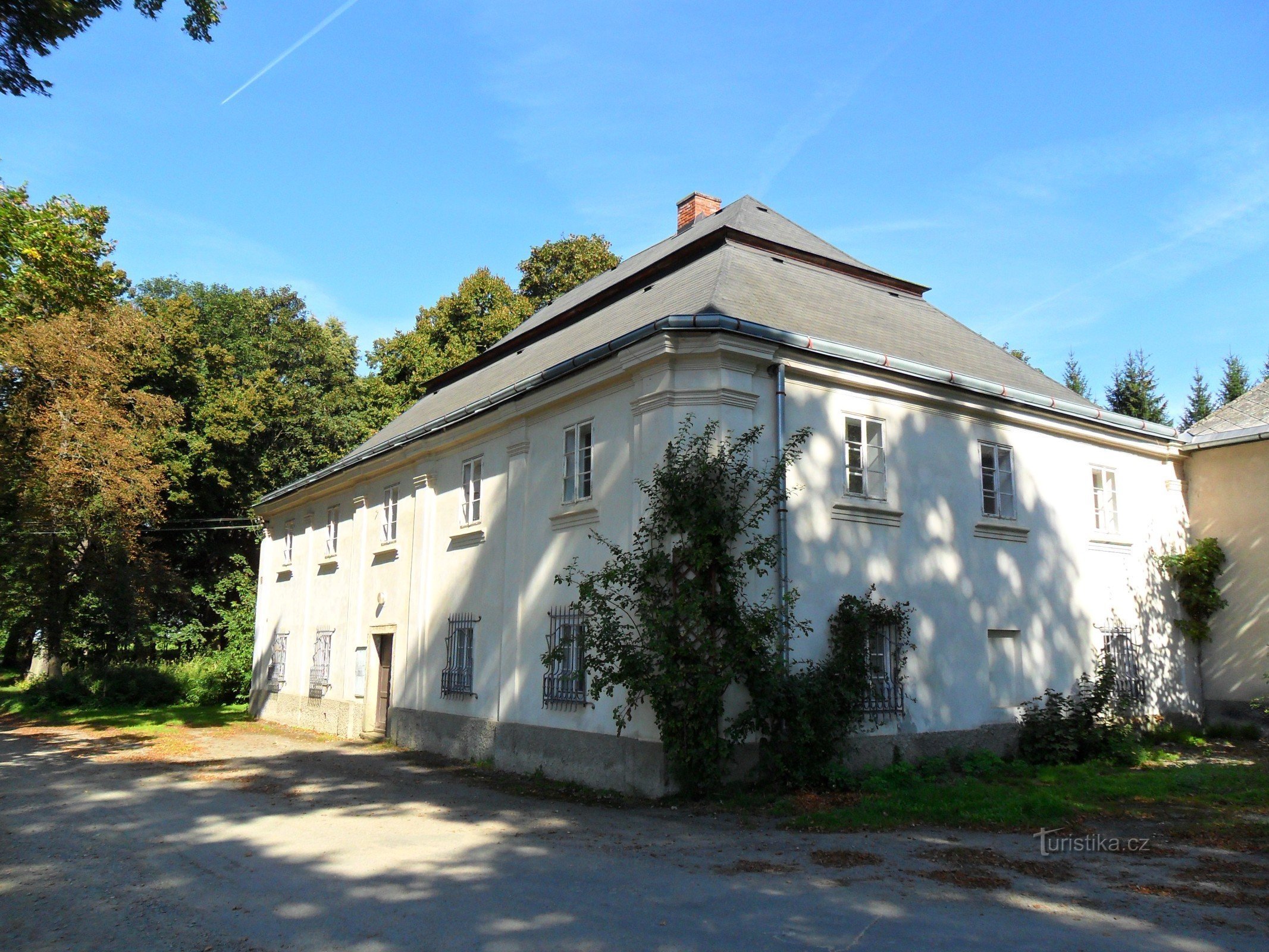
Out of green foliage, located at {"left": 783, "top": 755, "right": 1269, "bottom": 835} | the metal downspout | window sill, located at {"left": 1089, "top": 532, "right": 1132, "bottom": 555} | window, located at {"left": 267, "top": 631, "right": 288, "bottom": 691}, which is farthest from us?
window, located at {"left": 267, "top": 631, "right": 288, "bottom": 691}

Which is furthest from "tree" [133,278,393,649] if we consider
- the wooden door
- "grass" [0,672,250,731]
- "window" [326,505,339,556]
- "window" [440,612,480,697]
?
"window" [440,612,480,697]

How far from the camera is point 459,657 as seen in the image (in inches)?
624

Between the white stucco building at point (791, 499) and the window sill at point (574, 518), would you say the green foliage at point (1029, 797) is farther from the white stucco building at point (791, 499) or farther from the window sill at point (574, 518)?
the window sill at point (574, 518)

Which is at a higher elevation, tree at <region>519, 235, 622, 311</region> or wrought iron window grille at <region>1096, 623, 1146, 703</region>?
tree at <region>519, 235, 622, 311</region>

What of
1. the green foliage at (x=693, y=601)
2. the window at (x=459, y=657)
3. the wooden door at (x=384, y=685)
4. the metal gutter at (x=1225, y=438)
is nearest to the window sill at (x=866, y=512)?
the green foliage at (x=693, y=601)

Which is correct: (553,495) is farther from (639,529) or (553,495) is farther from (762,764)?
(762,764)

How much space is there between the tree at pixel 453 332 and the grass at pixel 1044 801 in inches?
925

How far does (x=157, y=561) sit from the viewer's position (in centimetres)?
3117

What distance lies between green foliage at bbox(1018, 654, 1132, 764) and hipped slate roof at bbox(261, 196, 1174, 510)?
15.2 ft

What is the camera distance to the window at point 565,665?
12359 millimetres

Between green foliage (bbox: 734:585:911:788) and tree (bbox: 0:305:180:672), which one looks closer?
green foliage (bbox: 734:585:911:788)

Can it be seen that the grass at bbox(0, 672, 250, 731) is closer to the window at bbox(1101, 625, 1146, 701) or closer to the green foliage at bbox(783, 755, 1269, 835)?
the green foliage at bbox(783, 755, 1269, 835)

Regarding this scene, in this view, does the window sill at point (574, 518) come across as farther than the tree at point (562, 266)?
No

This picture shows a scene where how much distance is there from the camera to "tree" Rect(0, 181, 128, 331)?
→ 1370cm
